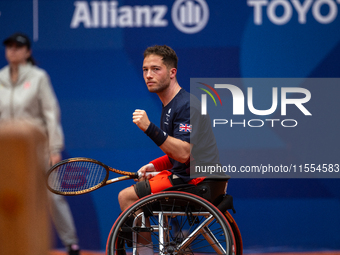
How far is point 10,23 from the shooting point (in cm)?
346

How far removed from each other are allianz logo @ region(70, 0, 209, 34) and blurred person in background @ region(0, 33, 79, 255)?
0.60m

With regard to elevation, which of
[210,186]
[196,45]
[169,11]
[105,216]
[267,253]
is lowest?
[267,253]

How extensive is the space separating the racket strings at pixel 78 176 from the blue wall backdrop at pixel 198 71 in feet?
3.20

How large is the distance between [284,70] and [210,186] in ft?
5.28

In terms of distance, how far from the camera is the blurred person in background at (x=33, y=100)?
3.34 m

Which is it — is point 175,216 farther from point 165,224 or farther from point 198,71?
point 198,71

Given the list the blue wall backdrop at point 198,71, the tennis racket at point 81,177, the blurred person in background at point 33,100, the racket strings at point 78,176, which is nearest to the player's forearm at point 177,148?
the tennis racket at point 81,177

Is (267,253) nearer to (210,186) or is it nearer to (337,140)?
(337,140)

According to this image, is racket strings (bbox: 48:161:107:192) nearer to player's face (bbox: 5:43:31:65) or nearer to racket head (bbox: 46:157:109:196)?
racket head (bbox: 46:157:109:196)

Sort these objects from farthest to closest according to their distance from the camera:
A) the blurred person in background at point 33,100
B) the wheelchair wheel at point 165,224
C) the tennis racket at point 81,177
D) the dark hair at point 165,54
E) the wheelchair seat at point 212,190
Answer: the blurred person in background at point 33,100 → the dark hair at point 165,54 → the tennis racket at point 81,177 → the wheelchair seat at point 212,190 → the wheelchair wheel at point 165,224

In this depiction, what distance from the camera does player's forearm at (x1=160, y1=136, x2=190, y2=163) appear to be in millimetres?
2141

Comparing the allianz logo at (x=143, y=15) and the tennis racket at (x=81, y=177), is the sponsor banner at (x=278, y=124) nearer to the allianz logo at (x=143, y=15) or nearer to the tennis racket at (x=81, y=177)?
the allianz logo at (x=143, y=15)

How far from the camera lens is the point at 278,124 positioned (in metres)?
3.41

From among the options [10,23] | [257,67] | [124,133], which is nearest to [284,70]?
[257,67]
